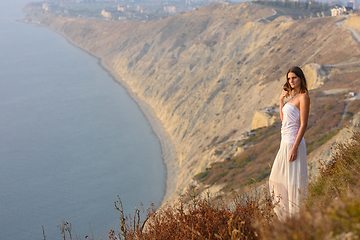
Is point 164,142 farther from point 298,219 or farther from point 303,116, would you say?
point 298,219

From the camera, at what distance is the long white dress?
17.2 ft

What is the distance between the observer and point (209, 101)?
4759cm

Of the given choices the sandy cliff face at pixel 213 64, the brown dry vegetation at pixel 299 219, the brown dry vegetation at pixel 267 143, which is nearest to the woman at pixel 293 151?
the brown dry vegetation at pixel 299 219

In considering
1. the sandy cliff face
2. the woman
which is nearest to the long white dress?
the woman

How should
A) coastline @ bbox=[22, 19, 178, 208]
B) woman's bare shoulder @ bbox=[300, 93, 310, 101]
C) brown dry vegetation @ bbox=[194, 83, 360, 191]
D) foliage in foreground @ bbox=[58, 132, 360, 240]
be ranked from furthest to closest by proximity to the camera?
coastline @ bbox=[22, 19, 178, 208] → brown dry vegetation @ bbox=[194, 83, 360, 191] → woman's bare shoulder @ bbox=[300, 93, 310, 101] → foliage in foreground @ bbox=[58, 132, 360, 240]

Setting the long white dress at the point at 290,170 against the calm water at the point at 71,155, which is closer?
the long white dress at the point at 290,170

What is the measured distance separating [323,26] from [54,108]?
50.9 m

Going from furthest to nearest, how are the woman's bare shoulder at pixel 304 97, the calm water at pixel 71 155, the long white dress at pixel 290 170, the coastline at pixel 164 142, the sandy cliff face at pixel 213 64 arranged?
1. the sandy cliff face at pixel 213 64
2. the coastline at pixel 164 142
3. the calm water at pixel 71 155
4. the long white dress at pixel 290 170
5. the woman's bare shoulder at pixel 304 97

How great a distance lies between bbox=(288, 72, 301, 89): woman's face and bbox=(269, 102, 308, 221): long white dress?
1.12 ft

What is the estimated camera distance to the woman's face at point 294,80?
520cm

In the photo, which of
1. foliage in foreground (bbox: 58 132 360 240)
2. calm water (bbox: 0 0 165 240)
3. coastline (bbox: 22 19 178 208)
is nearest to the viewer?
foliage in foreground (bbox: 58 132 360 240)

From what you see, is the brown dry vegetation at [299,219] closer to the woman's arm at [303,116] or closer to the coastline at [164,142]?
the woman's arm at [303,116]

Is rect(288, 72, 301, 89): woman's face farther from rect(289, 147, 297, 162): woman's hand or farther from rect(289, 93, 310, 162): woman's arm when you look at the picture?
rect(289, 147, 297, 162): woman's hand

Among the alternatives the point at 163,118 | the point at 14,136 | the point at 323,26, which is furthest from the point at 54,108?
the point at 323,26
